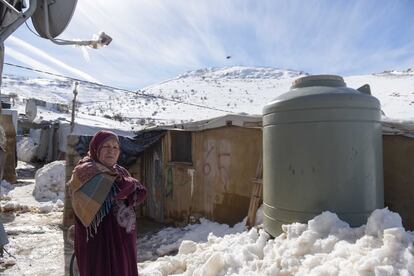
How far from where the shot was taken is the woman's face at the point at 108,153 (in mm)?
2607

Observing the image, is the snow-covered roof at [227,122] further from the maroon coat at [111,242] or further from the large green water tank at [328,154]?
the maroon coat at [111,242]

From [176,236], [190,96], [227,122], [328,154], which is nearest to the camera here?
[328,154]

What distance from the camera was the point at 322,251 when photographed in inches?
125

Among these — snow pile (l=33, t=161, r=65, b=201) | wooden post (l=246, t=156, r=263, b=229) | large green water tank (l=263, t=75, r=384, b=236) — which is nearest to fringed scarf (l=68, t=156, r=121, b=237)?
large green water tank (l=263, t=75, r=384, b=236)

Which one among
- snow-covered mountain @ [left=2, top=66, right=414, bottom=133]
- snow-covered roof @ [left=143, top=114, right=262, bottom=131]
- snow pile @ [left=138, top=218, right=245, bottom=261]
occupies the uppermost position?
snow-covered mountain @ [left=2, top=66, right=414, bottom=133]

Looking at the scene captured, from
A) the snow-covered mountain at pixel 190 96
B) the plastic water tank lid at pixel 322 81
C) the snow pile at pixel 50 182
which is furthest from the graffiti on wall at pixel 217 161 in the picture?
the snow pile at pixel 50 182

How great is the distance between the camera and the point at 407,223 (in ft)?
14.8

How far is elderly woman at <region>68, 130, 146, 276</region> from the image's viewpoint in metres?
2.44

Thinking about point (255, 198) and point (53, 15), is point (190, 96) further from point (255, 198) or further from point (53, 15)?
point (255, 198)

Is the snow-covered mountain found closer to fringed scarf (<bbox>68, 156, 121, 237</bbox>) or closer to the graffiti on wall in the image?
the graffiti on wall

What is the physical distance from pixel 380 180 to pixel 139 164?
635cm

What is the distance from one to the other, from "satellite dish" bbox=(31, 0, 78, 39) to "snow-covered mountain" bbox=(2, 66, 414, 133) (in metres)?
5.93

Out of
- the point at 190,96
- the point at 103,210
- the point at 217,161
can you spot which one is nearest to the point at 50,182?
the point at 217,161

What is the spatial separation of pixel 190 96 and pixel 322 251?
6200 centimetres
